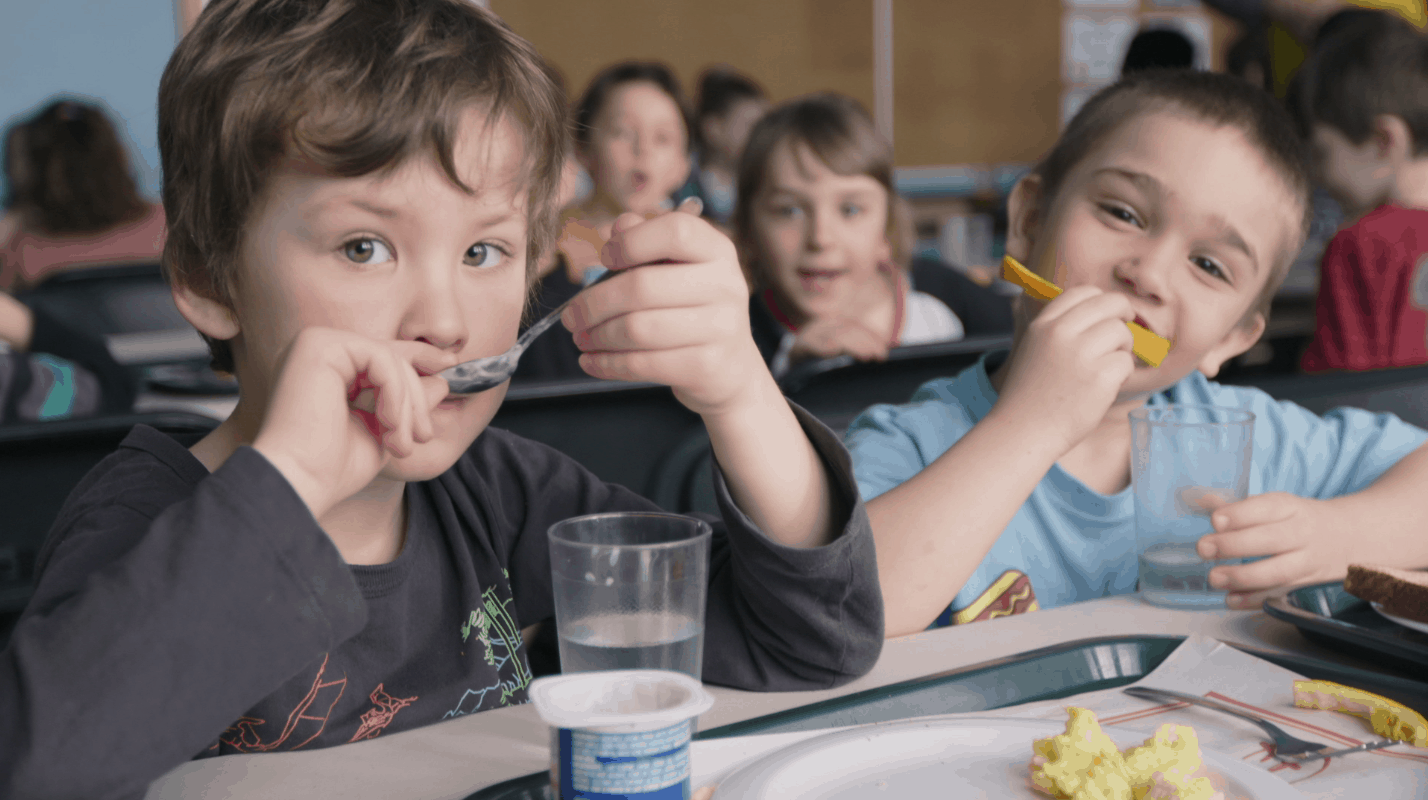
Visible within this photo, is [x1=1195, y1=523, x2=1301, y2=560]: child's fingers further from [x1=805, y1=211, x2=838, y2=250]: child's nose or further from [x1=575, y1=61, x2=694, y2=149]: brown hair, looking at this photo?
[x1=575, y1=61, x2=694, y2=149]: brown hair

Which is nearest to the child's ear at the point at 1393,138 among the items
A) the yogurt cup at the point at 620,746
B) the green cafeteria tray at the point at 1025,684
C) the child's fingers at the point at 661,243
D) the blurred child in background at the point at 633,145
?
the blurred child in background at the point at 633,145

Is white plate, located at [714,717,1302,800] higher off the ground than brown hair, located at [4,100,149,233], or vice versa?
brown hair, located at [4,100,149,233]

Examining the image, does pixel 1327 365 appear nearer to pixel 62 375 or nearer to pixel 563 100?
pixel 563 100

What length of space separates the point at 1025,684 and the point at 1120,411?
0.65 metres

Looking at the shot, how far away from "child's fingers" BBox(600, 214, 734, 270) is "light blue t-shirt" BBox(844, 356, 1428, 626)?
1.57 ft

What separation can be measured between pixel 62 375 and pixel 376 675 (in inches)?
61.0

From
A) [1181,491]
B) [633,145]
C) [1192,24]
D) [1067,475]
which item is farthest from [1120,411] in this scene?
[1192,24]

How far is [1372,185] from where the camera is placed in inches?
117

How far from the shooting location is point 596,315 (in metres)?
0.74

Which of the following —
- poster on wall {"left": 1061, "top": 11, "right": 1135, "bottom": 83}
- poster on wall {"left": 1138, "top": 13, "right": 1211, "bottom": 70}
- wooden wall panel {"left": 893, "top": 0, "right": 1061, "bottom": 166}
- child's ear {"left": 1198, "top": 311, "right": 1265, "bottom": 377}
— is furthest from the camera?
poster on wall {"left": 1138, "top": 13, "right": 1211, "bottom": 70}

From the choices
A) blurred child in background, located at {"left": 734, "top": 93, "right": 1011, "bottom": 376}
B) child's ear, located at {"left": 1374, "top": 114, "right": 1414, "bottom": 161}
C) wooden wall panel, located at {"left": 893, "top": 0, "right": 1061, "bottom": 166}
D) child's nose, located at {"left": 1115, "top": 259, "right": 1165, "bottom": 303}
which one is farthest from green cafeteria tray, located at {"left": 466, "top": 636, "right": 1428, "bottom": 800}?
wooden wall panel, located at {"left": 893, "top": 0, "right": 1061, "bottom": 166}

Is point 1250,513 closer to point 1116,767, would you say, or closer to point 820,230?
point 1116,767

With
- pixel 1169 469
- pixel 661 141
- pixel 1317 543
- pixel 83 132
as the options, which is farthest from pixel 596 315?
pixel 83 132

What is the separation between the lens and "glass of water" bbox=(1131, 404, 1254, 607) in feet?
3.14
